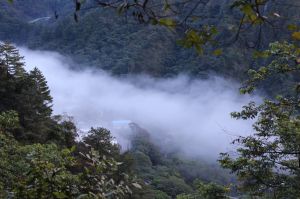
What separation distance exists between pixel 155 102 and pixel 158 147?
4216cm

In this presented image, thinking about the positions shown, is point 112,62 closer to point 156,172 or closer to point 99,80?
point 99,80

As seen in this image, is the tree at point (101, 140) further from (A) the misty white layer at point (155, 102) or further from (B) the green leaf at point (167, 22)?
(A) the misty white layer at point (155, 102)

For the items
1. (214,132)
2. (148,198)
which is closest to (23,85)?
(148,198)

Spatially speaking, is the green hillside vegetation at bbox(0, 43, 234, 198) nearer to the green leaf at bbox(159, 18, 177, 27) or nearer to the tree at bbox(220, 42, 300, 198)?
the green leaf at bbox(159, 18, 177, 27)

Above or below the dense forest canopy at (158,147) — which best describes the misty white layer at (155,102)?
above

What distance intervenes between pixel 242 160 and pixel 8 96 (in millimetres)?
18832

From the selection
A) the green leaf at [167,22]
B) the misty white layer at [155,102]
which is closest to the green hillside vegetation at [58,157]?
the green leaf at [167,22]

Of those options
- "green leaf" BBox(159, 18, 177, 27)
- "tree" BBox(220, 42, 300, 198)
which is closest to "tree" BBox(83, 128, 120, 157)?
"tree" BBox(220, 42, 300, 198)

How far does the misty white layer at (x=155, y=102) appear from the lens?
94250mm

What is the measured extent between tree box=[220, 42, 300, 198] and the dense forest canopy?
0.06 ft

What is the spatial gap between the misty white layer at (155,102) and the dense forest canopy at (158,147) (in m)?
12.8

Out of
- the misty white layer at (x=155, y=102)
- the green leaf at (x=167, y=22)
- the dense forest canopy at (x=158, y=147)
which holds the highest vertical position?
the misty white layer at (x=155, y=102)

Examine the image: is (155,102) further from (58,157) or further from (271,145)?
(58,157)

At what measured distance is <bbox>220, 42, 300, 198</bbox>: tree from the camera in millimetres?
7770
